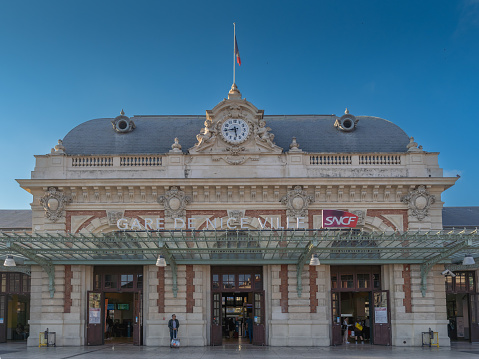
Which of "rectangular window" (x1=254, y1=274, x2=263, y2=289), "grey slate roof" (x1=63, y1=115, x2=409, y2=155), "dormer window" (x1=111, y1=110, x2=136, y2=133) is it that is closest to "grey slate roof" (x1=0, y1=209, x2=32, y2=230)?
"grey slate roof" (x1=63, y1=115, x2=409, y2=155)

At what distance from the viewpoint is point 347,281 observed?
29172 mm

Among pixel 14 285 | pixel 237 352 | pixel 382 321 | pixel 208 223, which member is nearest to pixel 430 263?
pixel 382 321

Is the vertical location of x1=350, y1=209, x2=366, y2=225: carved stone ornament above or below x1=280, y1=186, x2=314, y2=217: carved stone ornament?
below

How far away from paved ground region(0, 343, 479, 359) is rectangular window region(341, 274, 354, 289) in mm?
2805

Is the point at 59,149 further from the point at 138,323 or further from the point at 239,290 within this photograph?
the point at 239,290

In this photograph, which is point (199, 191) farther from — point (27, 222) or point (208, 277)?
point (27, 222)

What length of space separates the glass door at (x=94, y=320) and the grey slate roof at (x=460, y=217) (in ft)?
59.4

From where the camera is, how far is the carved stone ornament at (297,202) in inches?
1125

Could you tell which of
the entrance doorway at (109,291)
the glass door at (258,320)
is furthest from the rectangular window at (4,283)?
the glass door at (258,320)

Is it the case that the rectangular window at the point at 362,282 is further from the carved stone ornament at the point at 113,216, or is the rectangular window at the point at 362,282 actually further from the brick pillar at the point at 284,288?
the carved stone ornament at the point at 113,216

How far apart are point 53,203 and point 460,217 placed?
72.7 ft

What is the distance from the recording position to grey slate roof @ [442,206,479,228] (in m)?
33.2

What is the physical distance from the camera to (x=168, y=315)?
2812cm

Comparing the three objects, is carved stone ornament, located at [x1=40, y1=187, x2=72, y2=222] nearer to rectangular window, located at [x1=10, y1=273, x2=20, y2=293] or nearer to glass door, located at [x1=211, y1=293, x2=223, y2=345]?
rectangular window, located at [x1=10, y1=273, x2=20, y2=293]
